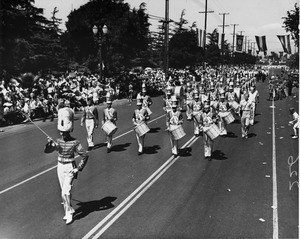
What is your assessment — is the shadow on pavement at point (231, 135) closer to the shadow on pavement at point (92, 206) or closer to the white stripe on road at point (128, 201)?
the white stripe on road at point (128, 201)

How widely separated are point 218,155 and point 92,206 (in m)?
6.38

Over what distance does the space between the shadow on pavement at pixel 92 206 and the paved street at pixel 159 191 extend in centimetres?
2

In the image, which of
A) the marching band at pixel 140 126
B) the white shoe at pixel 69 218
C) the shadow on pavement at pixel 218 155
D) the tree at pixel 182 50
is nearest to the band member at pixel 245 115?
the marching band at pixel 140 126

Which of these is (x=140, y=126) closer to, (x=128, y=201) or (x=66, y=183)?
(x=128, y=201)

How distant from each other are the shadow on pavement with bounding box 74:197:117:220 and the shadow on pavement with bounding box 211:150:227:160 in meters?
5.28

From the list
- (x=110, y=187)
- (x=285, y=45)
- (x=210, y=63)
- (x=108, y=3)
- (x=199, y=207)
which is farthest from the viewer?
(x=210, y=63)

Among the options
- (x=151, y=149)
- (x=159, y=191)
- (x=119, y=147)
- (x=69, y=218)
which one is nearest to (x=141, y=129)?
(x=151, y=149)

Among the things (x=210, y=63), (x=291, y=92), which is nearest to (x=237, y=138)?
(x=291, y=92)

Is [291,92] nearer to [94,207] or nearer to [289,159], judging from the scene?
[289,159]

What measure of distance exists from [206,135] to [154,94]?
25706 mm

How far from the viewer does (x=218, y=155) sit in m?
14.1

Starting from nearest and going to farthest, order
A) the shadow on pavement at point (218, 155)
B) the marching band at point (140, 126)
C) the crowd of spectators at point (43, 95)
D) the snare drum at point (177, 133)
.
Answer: the marching band at point (140, 126) < the snare drum at point (177, 133) < the shadow on pavement at point (218, 155) < the crowd of spectators at point (43, 95)

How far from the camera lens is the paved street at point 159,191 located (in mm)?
7820

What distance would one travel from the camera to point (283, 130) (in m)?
19.5
